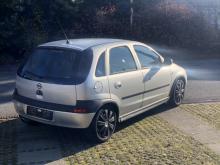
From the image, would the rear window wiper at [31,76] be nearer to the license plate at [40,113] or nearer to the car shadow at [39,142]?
the license plate at [40,113]

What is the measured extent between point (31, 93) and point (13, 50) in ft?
31.4

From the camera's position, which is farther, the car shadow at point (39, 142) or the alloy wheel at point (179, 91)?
the alloy wheel at point (179, 91)

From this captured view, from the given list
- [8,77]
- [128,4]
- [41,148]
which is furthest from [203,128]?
[128,4]

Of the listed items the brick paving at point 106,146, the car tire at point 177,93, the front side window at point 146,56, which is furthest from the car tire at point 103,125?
the car tire at point 177,93

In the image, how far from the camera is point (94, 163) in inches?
236

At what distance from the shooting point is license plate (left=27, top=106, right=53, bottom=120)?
661cm

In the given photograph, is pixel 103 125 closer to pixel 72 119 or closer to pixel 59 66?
pixel 72 119

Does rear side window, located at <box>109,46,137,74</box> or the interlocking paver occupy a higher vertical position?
rear side window, located at <box>109,46,137,74</box>

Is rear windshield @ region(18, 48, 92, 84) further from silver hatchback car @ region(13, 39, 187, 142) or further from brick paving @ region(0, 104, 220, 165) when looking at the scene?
brick paving @ region(0, 104, 220, 165)

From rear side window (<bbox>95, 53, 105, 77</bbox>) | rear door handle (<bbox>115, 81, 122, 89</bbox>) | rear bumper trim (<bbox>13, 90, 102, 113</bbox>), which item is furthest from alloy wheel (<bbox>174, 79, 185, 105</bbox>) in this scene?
rear bumper trim (<bbox>13, 90, 102, 113</bbox>)

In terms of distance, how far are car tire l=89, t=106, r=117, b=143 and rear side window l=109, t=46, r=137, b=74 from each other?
0.69m

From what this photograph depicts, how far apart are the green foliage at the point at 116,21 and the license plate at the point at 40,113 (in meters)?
9.83

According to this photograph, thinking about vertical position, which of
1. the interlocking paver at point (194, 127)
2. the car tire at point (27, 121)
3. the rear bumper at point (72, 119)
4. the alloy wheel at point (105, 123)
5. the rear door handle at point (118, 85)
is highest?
the rear door handle at point (118, 85)

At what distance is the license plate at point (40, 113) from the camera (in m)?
6.61
